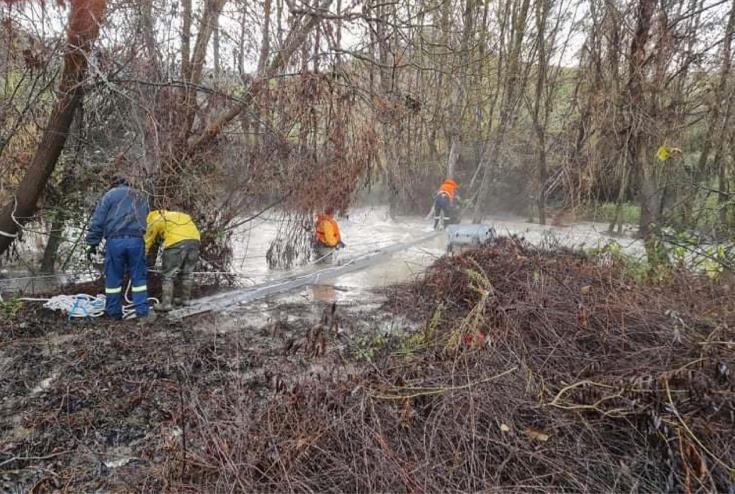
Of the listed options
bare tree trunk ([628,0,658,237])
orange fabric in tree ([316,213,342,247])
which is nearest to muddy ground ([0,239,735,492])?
bare tree trunk ([628,0,658,237])

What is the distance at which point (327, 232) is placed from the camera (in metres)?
8.95

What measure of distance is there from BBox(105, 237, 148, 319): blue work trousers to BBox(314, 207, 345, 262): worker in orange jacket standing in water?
11.7ft

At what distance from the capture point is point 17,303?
5688mm

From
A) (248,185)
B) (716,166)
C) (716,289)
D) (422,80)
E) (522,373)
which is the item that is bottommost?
(522,373)

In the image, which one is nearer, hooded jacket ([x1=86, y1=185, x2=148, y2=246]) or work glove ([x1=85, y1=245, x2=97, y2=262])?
hooded jacket ([x1=86, y1=185, x2=148, y2=246])

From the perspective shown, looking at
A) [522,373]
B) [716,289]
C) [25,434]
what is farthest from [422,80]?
[25,434]

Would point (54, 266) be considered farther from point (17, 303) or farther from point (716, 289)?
point (716, 289)

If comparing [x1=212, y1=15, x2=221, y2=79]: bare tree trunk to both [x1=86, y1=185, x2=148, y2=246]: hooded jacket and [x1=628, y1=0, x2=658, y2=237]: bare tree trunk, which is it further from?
[x1=628, y1=0, x2=658, y2=237]: bare tree trunk

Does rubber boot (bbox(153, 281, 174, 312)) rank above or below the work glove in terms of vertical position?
below

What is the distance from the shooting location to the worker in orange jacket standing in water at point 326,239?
28.9 feet

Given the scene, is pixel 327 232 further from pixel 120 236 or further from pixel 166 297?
pixel 120 236

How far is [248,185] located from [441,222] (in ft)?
27.5

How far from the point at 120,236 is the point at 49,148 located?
5.85 ft

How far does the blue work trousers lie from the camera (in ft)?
18.1
